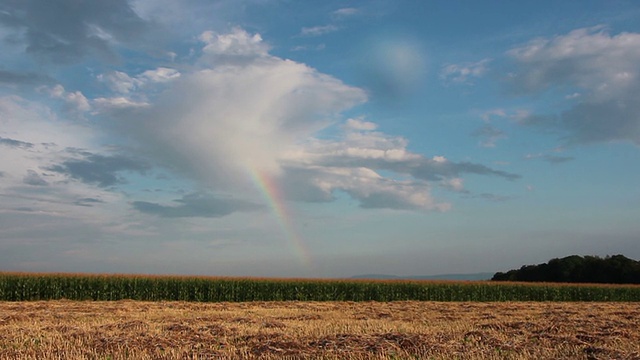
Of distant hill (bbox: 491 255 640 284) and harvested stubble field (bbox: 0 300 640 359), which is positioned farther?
distant hill (bbox: 491 255 640 284)

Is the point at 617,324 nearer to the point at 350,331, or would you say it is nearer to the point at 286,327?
the point at 350,331

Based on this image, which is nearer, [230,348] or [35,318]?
[230,348]

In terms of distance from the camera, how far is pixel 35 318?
1761 cm

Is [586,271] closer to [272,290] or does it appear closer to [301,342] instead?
[272,290]

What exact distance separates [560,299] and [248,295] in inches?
804

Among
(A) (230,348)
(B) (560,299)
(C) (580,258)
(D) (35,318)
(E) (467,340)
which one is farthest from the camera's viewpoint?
(C) (580,258)

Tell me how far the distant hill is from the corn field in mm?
11935

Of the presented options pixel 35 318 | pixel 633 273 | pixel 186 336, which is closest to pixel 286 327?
pixel 186 336

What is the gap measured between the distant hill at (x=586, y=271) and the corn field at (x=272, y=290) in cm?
1194

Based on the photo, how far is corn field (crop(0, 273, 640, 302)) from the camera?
108 feet

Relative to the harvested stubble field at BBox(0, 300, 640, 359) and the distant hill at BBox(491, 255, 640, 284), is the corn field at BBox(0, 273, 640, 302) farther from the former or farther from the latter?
the harvested stubble field at BBox(0, 300, 640, 359)

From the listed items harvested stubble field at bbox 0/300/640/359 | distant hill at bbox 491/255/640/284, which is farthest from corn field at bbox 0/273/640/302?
harvested stubble field at bbox 0/300/640/359

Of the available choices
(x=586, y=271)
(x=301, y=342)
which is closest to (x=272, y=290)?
(x=301, y=342)

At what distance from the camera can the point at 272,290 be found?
34969mm
